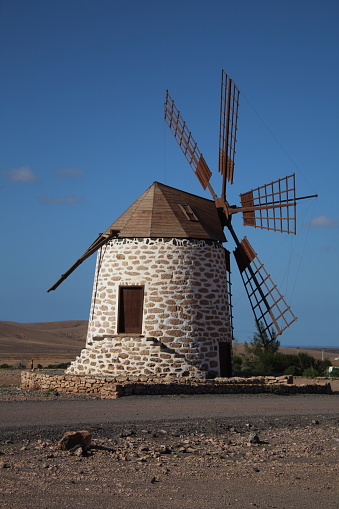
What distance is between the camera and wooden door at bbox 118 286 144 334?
58.6ft

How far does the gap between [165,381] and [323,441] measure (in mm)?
6569

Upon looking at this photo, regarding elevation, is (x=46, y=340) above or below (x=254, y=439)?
above

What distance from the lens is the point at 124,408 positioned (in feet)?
41.2

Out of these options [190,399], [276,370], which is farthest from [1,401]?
[276,370]

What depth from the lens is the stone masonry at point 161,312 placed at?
57.1 feet

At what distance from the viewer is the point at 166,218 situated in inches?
736

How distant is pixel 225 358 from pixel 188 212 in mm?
4429

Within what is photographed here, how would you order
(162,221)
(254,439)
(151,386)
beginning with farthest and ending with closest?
(162,221) < (151,386) < (254,439)

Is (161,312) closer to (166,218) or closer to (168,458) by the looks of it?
(166,218)

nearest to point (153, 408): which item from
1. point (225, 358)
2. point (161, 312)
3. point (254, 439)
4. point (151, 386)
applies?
point (151, 386)

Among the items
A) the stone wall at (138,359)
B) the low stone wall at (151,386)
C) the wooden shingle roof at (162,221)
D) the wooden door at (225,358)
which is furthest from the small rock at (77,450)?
the wooden door at (225,358)

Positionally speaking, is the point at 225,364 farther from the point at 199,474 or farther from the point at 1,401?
the point at 199,474

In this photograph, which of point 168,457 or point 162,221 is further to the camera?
point 162,221

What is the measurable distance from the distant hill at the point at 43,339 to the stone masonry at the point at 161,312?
3458 centimetres
